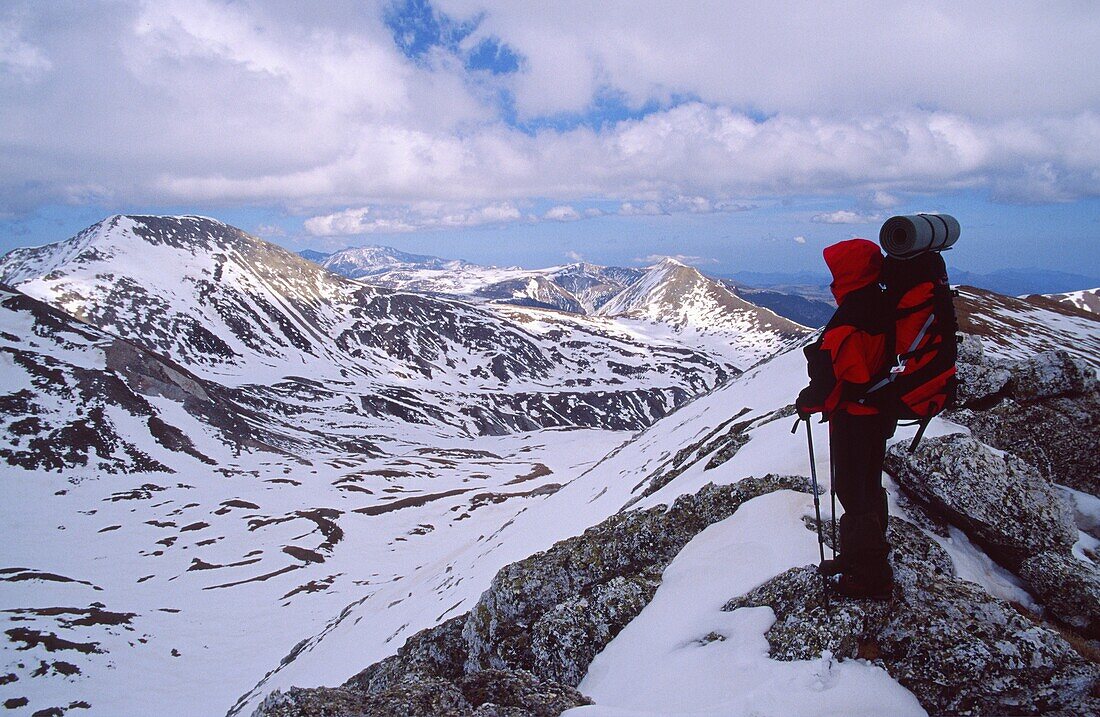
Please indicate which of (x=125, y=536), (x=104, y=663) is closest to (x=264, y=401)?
(x=125, y=536)

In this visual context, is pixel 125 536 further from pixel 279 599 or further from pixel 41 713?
pixel 41 713

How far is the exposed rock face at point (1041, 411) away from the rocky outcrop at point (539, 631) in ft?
21.5

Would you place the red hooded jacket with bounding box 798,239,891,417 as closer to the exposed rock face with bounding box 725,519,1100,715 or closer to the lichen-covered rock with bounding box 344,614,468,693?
the exposed rock face with bounding box 725,519,1100,715

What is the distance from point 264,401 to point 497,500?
112595 mm

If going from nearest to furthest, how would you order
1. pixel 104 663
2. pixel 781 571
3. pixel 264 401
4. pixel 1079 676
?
pixel 1079 676 < pixel 781 571 < pixel 104 663 < pixel 264 401

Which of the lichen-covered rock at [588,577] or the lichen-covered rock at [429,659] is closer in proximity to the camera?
the lichen-covered rock at [588,577]

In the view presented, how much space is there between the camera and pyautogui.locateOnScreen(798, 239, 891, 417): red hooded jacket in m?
7.61

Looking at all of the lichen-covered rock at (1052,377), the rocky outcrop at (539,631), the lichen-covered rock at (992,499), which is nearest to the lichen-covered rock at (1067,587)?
the lichen-covered rock at (992,499)

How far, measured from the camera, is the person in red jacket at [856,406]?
25.1 feet

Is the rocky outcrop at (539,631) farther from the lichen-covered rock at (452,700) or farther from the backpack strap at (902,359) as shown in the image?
the backpack strap at (902,359)

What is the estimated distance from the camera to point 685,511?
15773mm

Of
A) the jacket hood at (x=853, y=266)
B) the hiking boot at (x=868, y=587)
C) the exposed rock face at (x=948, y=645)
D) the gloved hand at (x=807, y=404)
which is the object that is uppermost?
the jacket hood at (x=853, y=266)

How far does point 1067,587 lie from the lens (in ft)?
32.8

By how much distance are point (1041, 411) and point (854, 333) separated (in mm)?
12496
